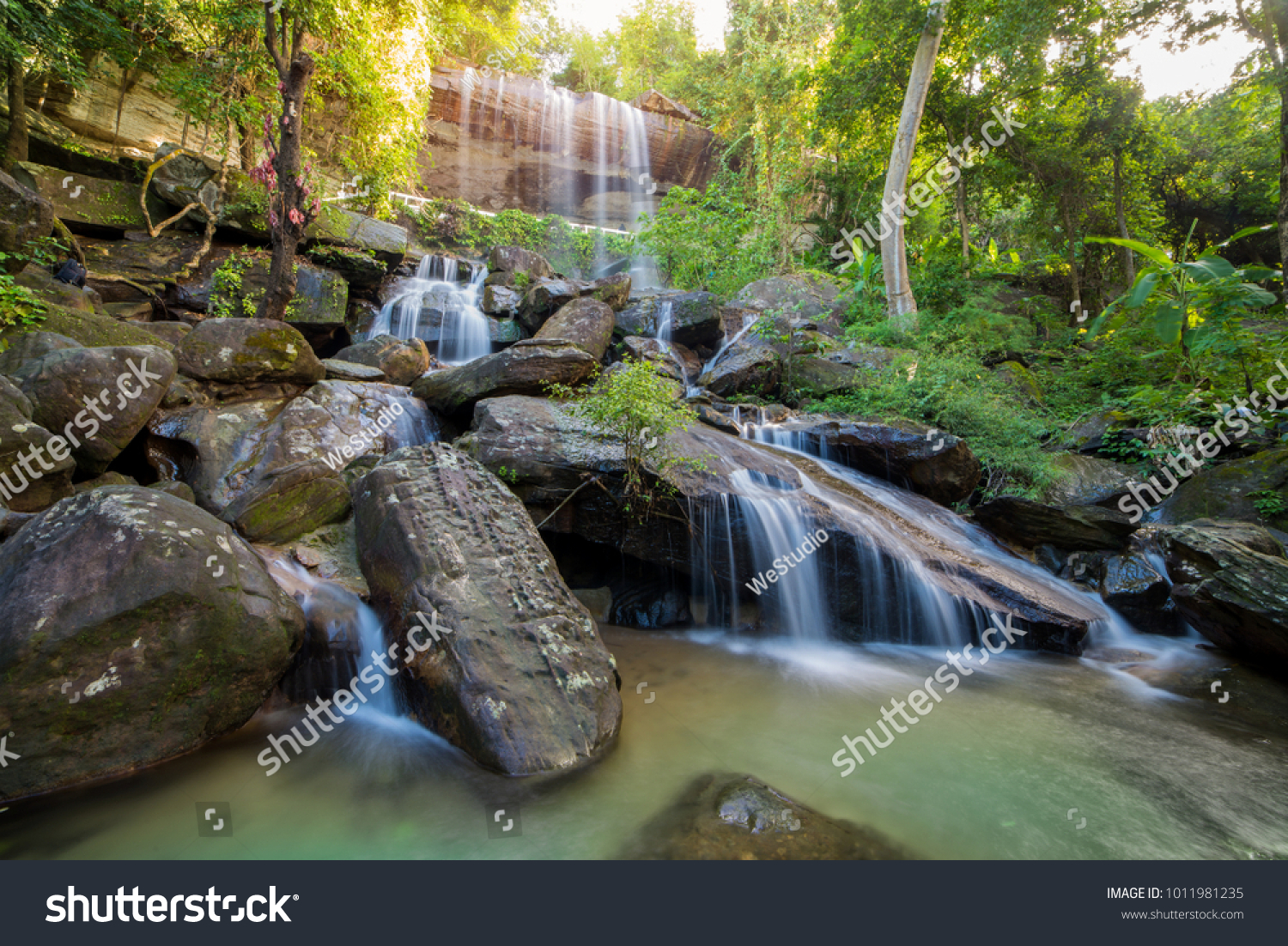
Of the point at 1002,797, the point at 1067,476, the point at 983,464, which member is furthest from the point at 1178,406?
the point at 1002,797

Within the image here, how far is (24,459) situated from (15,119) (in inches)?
395

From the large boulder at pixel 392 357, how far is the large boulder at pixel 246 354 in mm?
1696

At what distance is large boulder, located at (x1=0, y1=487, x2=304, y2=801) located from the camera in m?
2.78

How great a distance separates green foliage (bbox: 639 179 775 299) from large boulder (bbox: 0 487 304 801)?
45.2 feet

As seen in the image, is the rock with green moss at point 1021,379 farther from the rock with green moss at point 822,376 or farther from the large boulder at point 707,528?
the large boulder at point 707,528

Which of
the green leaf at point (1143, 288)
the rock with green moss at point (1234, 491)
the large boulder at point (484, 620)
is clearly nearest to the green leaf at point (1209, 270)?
the green leaf at point (1143, 288)

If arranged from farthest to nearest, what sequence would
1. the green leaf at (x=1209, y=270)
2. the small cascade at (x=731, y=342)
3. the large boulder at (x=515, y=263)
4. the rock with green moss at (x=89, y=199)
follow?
the large boulder at (x=515, y=263) < the small cascade at (x=731, y=342) < the rock with green moss at (x=89, y=199) < the green leaf at (x=1209, y=270)

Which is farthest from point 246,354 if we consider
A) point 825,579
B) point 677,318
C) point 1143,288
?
point 1143,288

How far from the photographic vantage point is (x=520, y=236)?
18.5 meters

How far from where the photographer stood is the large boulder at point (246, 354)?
248 inches

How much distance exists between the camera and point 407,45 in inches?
527

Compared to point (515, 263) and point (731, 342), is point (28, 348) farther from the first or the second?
point (515, 263)

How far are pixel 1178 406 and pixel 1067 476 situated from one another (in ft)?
5.79

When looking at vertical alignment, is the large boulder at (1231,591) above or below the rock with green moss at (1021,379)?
below
